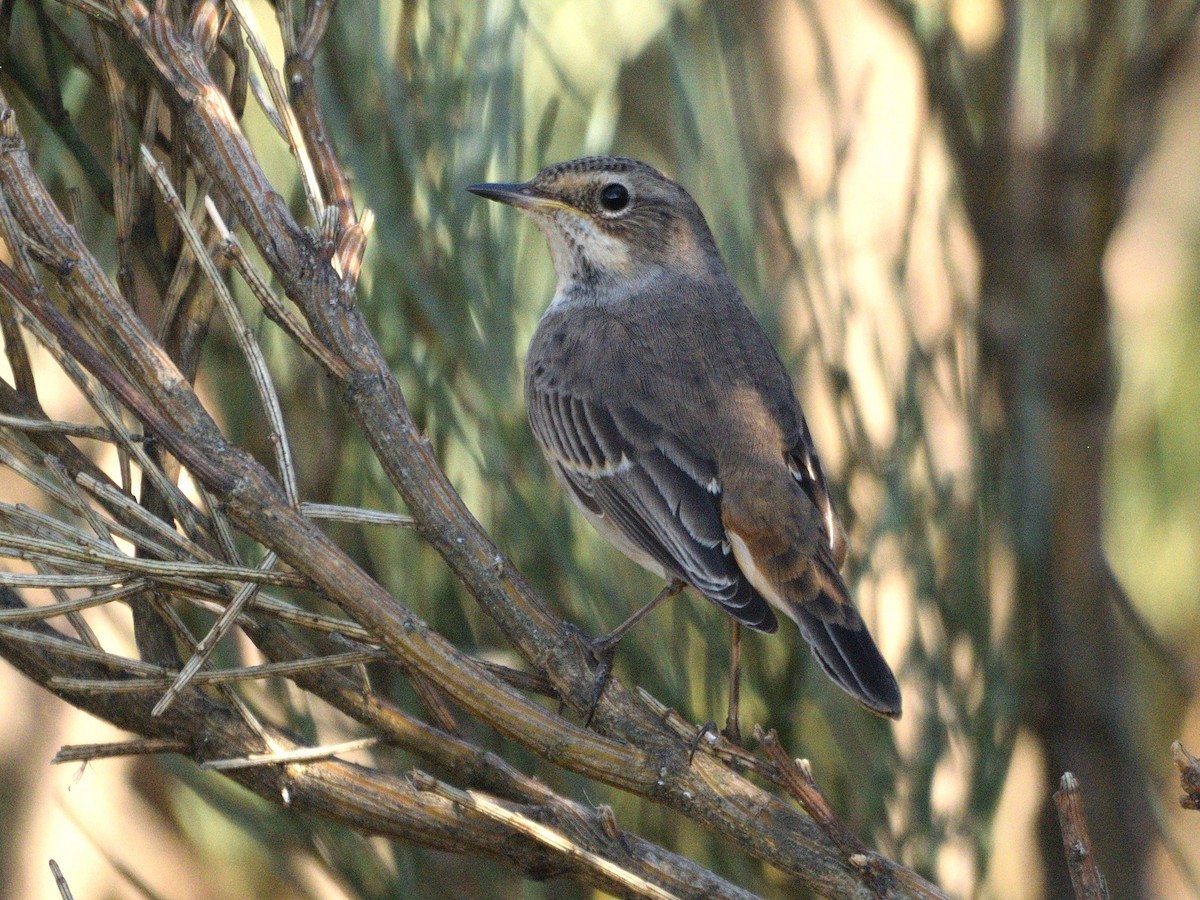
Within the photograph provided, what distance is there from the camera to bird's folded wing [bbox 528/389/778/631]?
2.18 meters

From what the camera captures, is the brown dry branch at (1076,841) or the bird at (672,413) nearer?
the brown dry branch at (1076,841)

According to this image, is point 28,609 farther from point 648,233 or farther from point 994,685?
point 994,685

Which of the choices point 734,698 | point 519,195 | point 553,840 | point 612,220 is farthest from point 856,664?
point 612,220

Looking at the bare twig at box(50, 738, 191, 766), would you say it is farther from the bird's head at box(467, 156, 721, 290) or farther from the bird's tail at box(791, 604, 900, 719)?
the bird's head at box(467, 156, 721, 290)

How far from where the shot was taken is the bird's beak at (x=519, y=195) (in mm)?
2154

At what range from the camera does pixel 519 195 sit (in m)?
2.23

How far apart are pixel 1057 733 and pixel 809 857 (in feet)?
6.08

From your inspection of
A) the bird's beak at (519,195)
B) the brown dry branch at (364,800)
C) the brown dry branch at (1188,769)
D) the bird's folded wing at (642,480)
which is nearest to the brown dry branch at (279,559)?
the brown dry branch at (364,800)

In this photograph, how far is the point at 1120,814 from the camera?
9.84 ft

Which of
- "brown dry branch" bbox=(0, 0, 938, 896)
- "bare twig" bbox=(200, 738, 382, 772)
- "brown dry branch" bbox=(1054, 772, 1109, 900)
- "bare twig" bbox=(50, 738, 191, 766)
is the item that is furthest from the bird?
"brown dry branch" bbox=(1054, 772, 1109, 900)

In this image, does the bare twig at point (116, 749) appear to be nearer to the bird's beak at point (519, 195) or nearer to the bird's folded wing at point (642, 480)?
the bird's folded wing at point (642, 480)

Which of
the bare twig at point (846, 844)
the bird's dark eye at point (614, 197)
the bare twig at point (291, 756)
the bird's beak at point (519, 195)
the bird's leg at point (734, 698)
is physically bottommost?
the bare twig at point (291, 756)

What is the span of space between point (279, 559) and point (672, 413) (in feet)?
3.39

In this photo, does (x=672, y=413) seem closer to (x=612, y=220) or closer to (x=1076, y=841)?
(x=612, y=220)
